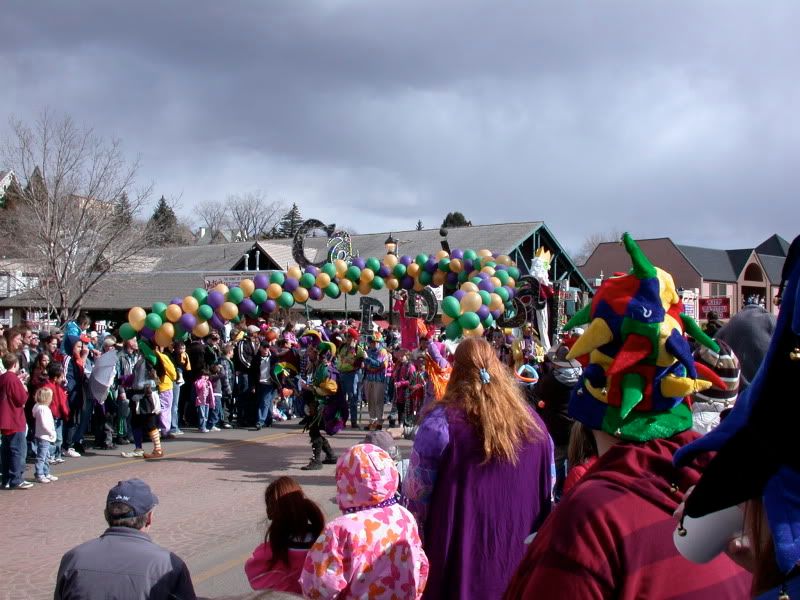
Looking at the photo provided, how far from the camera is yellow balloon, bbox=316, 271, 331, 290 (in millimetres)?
13828

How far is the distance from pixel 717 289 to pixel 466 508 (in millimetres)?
50040

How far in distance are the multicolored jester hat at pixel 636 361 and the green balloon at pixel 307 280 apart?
11705mm

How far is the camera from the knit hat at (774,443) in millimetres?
1057

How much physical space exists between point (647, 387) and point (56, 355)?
10491mm

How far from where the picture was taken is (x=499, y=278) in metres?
13.6

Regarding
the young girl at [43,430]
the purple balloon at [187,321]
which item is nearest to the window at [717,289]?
the purple balloon at [187,321]

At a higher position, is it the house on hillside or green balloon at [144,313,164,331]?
the house on hillside

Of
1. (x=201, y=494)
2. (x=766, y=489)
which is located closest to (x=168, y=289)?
(x=201, y=494)

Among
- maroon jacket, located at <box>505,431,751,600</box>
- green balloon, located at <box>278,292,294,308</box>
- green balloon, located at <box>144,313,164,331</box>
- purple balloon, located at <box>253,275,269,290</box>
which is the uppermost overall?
purple balloon, located at <box>253,275,269,290</box>

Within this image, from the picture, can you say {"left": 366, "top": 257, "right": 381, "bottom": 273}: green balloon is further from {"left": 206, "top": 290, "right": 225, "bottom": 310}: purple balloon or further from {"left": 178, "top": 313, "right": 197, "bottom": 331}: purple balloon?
{"left": 178, "top": 313, "right": 197, "bottom": 331}: purple balloon

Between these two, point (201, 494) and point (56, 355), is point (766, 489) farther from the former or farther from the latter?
point (56, 355)

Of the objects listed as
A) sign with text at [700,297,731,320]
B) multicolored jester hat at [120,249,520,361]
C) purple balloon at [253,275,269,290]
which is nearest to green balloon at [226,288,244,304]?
multicolored jester hat at [120,249,520,361]

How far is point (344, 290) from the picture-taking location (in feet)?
46.2

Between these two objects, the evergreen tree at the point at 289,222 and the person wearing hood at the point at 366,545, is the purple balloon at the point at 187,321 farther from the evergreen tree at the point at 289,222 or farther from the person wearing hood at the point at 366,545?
the evergreen tree at the point at 289,222
